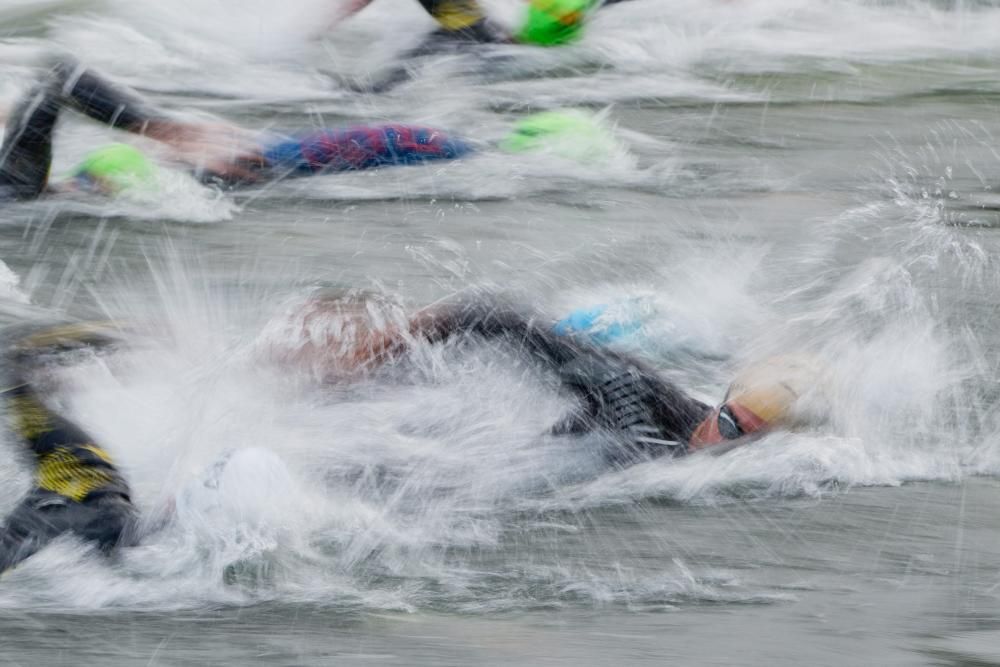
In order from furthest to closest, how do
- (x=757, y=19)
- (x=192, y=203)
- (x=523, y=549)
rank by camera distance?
(x=757, y=19) < (x=192, y=203) < (x=523, y=549)

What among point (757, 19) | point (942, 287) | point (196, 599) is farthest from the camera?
point (757, 19)

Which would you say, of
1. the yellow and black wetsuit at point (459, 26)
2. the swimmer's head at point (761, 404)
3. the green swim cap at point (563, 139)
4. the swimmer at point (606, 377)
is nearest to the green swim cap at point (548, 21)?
the yellow and black wetsuit at point (459, 26)

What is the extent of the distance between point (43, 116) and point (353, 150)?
1.38 metres

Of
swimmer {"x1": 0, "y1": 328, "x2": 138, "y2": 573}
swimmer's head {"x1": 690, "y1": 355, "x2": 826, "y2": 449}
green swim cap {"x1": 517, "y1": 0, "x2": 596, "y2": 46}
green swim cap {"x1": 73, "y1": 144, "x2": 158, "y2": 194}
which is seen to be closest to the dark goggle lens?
swimmer's head {"x1": 690, "y1": 355, "x2": 826, "y2": 449}

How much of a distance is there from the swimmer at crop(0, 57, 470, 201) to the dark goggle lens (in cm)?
321

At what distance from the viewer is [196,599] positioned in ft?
11.8

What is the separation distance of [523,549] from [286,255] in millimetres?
2587

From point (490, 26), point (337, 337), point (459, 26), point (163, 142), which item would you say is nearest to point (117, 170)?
point (163, 142)

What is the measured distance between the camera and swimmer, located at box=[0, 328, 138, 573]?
12.3 feet

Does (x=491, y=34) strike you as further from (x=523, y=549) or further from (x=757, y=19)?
(x=523, y=549)

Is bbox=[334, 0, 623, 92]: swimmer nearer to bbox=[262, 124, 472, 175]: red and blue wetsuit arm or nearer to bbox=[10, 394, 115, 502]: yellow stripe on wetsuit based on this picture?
bbox=[262, 124, 472, 175]: red and blue wetsuit arm

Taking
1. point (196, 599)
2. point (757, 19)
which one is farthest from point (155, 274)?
point (757, 19)

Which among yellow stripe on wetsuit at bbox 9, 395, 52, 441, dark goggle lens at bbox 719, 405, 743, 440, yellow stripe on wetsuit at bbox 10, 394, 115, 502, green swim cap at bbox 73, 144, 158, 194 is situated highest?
dark goggle lens at bbox 719, 405, 743, 440

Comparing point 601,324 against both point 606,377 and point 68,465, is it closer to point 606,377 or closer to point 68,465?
point 606,377
